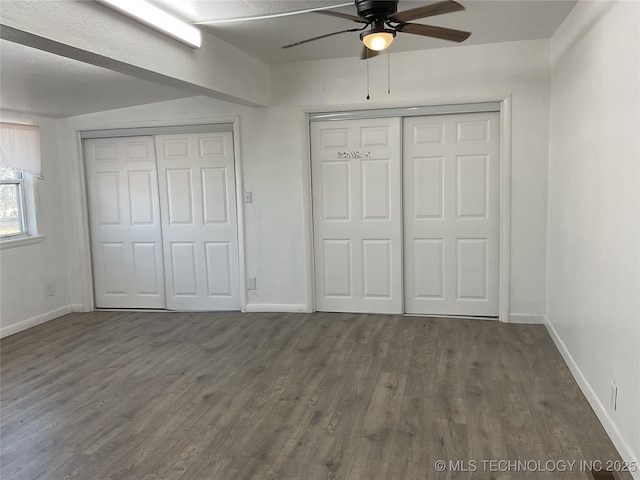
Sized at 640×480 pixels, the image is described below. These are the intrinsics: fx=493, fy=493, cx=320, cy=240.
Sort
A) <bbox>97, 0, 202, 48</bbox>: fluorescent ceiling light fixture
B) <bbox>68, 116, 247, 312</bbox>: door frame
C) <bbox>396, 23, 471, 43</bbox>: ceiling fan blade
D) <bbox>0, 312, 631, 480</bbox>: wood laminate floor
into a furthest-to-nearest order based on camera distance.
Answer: <bbox>68, 116, 247, 312</bbox>: door frame
<bbox>396, 23, 471, 43</bbox>: ceiling fan blade
<bbox>97, 0, 202, 48</bbox>: fluorescent ceiling light fixture
<bbox>0, 312, 631, 480</bbox>: wood laminate floor

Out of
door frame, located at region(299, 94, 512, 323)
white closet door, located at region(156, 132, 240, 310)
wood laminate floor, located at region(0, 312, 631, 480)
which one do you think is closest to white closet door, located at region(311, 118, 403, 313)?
door frame, located at region(299, 94, 512, 323)

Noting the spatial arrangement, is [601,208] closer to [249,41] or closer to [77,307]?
[249,41]

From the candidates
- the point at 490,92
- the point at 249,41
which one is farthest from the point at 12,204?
the point at 490,92

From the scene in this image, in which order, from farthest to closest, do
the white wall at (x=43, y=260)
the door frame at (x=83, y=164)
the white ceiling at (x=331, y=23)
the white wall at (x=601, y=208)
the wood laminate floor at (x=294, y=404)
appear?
the door frame at (x=83, y=164), the white wall at (x=43, y=260), the white ceiling at (x=331, y=23), the wood laminate floor at (x=294, y=404), the white wall at (x=601, y=208)

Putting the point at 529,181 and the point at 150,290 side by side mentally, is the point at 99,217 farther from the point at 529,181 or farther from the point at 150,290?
the point at 529,181

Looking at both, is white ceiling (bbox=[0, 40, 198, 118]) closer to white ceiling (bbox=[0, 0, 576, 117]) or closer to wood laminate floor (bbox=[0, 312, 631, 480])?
white ceiling (bbox=[0, 0, 576, 117])

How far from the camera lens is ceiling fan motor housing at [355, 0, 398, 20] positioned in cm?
283

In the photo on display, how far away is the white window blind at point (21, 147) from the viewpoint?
4766 millimetres

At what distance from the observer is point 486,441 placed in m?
2.66

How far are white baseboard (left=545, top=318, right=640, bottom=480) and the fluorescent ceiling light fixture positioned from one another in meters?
3.41

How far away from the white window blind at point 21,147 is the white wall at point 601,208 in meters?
5.00

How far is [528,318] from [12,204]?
531 centimetres

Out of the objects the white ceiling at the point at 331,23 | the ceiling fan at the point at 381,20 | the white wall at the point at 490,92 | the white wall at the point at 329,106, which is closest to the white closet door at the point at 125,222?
the white wall at the point at 329,106

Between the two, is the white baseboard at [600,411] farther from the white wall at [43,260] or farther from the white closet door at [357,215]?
the white wall at [43,260]
